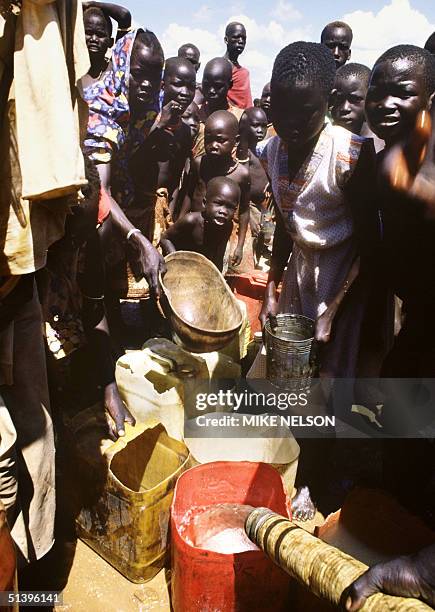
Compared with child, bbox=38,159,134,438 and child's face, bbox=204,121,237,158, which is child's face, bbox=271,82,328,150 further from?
child's face, bbox=204,121,237,158

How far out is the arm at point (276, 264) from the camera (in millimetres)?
3025

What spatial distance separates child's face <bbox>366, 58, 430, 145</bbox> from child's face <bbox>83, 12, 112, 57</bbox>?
228 cm

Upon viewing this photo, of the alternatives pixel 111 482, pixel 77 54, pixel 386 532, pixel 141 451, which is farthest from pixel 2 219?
pixel 386 532

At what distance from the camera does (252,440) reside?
2666mm

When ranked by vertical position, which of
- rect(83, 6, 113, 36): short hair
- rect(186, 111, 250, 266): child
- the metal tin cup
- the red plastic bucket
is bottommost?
the red plastic bucket

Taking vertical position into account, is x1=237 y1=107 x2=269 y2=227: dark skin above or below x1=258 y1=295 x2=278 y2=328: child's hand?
above

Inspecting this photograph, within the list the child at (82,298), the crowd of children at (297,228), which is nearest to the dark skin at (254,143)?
the crowd of children at (297,228)

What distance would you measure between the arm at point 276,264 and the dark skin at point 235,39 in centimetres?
633

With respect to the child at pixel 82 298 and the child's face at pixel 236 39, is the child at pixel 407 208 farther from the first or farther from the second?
the child's face at pixel 236 39

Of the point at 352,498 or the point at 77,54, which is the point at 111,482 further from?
the point at 77,54

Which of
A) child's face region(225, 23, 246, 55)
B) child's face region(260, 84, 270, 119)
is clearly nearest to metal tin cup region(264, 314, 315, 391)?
child's face region(260, 84, 270, 119)

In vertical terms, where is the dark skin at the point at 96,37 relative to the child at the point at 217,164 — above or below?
above

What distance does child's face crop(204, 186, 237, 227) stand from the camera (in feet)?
13.9

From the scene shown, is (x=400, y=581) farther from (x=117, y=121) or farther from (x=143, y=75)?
(x=143, y=75)
